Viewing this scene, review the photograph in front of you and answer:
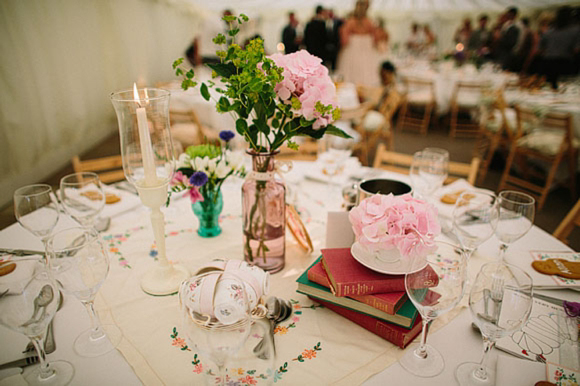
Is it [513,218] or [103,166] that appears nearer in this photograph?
[513,218]

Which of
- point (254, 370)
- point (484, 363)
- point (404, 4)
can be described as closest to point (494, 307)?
point (484, 363)

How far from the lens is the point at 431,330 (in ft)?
2.84

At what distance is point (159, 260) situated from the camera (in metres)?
0.99

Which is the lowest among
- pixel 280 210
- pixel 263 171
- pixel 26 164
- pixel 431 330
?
pixel 26 164

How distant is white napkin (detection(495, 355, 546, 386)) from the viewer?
71 cm

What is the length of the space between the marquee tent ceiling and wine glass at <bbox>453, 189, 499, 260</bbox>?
10697 millimetres

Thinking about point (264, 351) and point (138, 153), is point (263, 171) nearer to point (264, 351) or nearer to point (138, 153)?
point (138, 153)

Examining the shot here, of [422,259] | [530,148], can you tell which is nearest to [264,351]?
[422,259]

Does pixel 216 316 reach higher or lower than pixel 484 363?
higher

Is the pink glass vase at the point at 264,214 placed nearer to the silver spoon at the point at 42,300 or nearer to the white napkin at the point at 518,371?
the silver spoon at the point at 42,300

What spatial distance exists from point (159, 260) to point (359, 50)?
5.36 m

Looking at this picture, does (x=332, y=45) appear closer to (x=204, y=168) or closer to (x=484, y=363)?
(x=204, y=168)

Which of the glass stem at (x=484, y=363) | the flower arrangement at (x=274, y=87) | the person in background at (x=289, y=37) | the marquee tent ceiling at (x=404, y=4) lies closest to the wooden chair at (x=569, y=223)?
the glass stem at (x=484, y=363)

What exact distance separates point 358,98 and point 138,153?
407 cm
